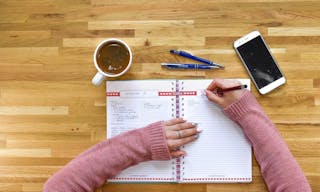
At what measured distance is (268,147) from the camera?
969mm

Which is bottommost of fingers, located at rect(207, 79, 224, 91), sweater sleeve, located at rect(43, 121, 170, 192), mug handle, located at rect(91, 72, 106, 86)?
sweater sleeve, located at rect(43, 121, 170, 192)

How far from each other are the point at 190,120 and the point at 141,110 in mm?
131

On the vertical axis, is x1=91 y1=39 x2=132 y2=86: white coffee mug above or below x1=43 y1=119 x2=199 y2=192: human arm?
above

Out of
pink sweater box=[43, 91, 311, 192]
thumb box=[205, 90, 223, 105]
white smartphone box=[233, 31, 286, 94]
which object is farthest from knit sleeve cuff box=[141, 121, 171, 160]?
white smartphone box=[233, 31, 286, 94]

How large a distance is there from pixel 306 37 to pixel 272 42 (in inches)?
3.5

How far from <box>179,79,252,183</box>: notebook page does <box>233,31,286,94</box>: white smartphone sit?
3 centimetres

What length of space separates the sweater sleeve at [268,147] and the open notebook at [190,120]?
0.03m

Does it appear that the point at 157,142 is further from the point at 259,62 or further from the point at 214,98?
the point at 259,62

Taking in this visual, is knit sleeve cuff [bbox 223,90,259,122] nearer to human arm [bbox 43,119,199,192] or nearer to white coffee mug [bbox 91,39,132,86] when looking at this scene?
human arm [bbox 43,119,199,192]

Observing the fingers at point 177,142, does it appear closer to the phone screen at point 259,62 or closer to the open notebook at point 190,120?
the open notebook at point 190,120

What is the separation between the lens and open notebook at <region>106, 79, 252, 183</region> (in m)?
1.01

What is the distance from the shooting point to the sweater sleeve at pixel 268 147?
3.13 ft

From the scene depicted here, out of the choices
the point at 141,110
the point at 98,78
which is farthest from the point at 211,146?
the point at 98,78

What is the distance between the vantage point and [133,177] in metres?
1.02
